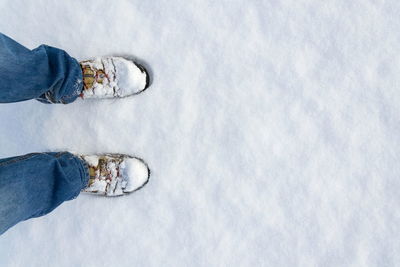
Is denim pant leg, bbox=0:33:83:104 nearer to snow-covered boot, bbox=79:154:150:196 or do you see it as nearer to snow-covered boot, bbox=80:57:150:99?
snow-covered boot, bbox=80:57:150:99

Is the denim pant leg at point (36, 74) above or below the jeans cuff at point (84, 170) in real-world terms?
above

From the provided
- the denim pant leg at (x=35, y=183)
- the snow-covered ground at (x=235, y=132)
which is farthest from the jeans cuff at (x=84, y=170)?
the snow-covered ground at (x=235, y=132)

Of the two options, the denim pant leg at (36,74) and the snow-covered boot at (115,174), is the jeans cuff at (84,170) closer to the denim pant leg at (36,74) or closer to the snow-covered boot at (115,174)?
the snow-covered boot at (115,174)

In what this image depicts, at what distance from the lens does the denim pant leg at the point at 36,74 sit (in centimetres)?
79

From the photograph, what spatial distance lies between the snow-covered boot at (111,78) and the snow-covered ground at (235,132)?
0.04 meters

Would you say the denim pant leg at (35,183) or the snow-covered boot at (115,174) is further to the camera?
the snow-covered boot at (115,174)

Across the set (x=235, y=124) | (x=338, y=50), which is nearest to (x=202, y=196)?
(x=235, y=124)

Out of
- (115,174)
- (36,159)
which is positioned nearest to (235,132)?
(115,174)

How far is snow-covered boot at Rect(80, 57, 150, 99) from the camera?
987mm

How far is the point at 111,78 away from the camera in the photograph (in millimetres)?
1007

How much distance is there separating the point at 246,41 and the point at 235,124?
8.0 inches

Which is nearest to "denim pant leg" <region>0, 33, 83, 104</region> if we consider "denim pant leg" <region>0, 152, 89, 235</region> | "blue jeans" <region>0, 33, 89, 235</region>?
"blue jeans" <region>0, 33, 89, 235</region>

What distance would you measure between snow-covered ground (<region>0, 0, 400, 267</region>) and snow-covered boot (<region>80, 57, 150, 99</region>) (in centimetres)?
4

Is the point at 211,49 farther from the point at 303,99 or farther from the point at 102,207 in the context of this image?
the point at 102,207
